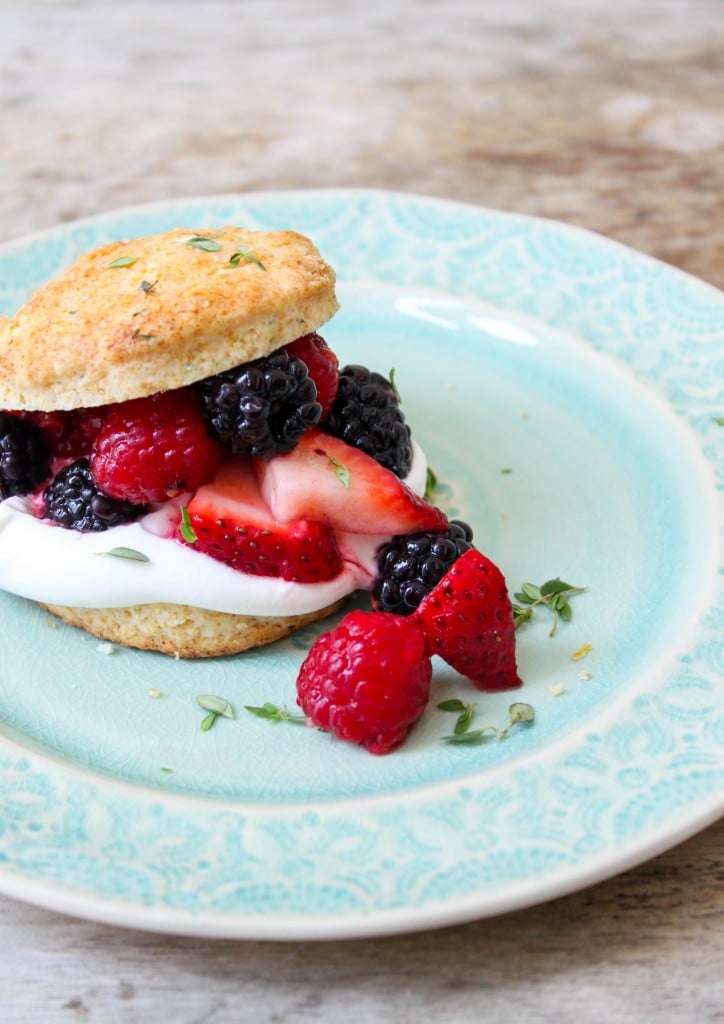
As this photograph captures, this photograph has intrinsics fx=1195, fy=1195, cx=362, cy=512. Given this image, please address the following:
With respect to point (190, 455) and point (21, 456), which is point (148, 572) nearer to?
point (190, 455)

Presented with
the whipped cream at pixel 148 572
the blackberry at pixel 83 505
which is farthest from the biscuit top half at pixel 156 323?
the whipped cream at pixel 148 572

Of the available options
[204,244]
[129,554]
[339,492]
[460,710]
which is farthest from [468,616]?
[204,244]

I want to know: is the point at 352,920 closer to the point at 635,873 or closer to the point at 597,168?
the point at 635,873

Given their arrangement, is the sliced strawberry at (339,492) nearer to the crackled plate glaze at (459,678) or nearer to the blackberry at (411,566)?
the blackberry at (411,566)

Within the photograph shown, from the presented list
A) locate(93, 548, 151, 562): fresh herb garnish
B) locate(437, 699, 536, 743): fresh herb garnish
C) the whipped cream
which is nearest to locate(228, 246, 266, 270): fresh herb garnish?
the whipped cream

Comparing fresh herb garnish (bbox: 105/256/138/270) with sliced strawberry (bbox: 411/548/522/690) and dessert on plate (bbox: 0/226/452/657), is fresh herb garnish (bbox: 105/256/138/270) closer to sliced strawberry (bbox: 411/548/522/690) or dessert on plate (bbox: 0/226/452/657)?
dessert on plate (bbox: 0/226/452/657)
